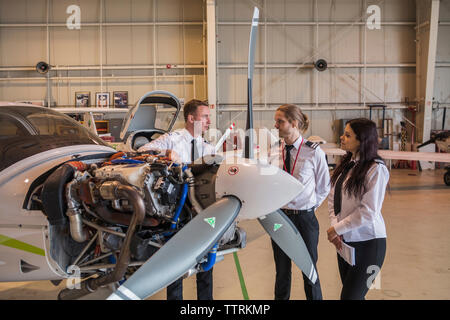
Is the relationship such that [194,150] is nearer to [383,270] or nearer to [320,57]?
[383,270]

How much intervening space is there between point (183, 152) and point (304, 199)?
1046 mm

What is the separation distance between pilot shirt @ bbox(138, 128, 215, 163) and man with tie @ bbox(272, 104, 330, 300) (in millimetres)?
682

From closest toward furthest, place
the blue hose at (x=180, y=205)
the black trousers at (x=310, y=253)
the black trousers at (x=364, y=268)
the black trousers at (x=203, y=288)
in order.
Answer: the black trousers at (x=364, y=268) < the blue hose at (x=180, y=205) < the black trousers at (x=310, y=253) < the black trousers at (x=203, y=288)

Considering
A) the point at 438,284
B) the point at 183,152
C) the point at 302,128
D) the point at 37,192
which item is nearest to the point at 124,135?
the point at 183,152

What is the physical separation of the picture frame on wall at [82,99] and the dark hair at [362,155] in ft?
42.7

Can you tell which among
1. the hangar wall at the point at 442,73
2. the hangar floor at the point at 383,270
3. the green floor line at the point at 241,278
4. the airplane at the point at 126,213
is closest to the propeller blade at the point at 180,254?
the airplane at the point at 126,213

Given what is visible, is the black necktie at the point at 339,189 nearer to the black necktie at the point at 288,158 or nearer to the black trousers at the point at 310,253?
the black trousers at the point at 310,253

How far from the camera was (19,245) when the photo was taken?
260 centimetres

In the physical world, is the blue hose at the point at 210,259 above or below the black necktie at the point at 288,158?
below

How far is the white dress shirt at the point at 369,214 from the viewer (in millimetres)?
2344

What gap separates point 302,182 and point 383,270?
1770mm

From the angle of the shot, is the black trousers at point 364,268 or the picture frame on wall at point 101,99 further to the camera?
the picture frame on wall at point 101,99

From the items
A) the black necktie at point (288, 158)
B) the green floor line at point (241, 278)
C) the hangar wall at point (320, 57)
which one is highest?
the hangar wall at point (320, 57)

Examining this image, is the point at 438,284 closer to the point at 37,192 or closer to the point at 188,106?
the point at 188,106
